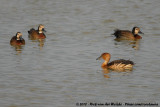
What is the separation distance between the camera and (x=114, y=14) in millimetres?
30875

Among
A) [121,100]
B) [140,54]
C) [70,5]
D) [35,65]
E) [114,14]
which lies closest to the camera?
[121,100]

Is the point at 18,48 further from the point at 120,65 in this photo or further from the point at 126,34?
the point at 120,65

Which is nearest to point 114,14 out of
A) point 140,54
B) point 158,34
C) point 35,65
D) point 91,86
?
point 158,34

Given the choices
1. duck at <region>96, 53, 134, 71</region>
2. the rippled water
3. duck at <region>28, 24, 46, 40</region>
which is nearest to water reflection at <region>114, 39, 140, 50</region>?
the rippled water

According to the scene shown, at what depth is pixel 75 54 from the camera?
790 inches

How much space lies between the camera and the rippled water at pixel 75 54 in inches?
560

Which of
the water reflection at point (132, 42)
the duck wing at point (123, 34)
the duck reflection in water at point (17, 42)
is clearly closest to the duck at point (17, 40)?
the duck reflection in water at point (17, 42)

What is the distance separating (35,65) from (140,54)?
4862mm

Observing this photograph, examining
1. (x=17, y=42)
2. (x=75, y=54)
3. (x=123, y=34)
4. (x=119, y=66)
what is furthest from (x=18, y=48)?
(x=119, y=66)

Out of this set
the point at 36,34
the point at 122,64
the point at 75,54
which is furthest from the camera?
the point at 36,34

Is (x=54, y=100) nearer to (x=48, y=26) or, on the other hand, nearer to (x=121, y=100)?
(x=121, y=100)

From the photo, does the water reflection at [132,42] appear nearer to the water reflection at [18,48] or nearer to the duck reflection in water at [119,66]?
the duck reflection in water at [119,66]

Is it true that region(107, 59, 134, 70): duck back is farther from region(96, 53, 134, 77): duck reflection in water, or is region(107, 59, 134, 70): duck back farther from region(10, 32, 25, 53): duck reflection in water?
region(10, 32, 25, 53): duck reflection in water

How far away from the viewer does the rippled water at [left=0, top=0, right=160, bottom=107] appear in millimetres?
14219
